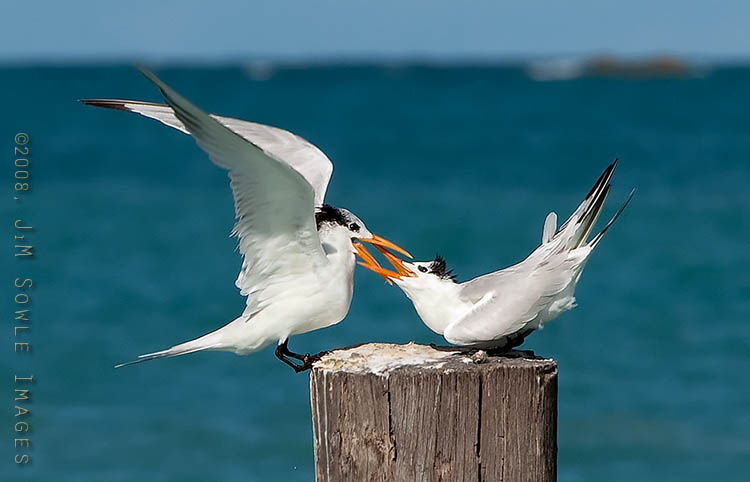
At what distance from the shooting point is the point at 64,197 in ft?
61.7

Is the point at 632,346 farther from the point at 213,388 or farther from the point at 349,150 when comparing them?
the point at 349,150

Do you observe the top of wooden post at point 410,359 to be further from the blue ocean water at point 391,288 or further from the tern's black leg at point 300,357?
the blue ocean water at point 391,288


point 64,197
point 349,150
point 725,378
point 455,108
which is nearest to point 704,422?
point 725,378

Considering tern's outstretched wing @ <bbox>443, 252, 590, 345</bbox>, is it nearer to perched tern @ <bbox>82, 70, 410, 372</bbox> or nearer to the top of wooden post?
the top of wooden post

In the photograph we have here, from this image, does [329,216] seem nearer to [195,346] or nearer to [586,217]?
[195,346]

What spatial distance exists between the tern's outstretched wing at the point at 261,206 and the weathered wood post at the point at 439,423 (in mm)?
885

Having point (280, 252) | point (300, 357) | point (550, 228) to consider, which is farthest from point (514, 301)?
point (280, 252)

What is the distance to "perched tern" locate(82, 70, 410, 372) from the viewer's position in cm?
412

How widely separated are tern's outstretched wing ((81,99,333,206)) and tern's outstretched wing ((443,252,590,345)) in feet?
3.82

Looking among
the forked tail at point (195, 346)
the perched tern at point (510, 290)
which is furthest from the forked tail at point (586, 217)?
the forked tail at point (195, 346)

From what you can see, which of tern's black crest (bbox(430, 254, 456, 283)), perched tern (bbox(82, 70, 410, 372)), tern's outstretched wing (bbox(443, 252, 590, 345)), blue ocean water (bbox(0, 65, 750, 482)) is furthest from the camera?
blue ocean water (bbox(0, 65, 750, 482))

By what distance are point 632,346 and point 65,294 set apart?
6.39m

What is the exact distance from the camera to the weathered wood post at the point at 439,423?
11.3 ft

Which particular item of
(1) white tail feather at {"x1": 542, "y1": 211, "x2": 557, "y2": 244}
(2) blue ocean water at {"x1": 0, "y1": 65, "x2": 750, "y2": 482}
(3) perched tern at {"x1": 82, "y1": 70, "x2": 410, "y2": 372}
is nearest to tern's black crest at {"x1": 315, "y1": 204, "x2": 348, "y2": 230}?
(3) perched tern at {"x1": 82, "y1": 70, "x2": 410, "y2": 372}
